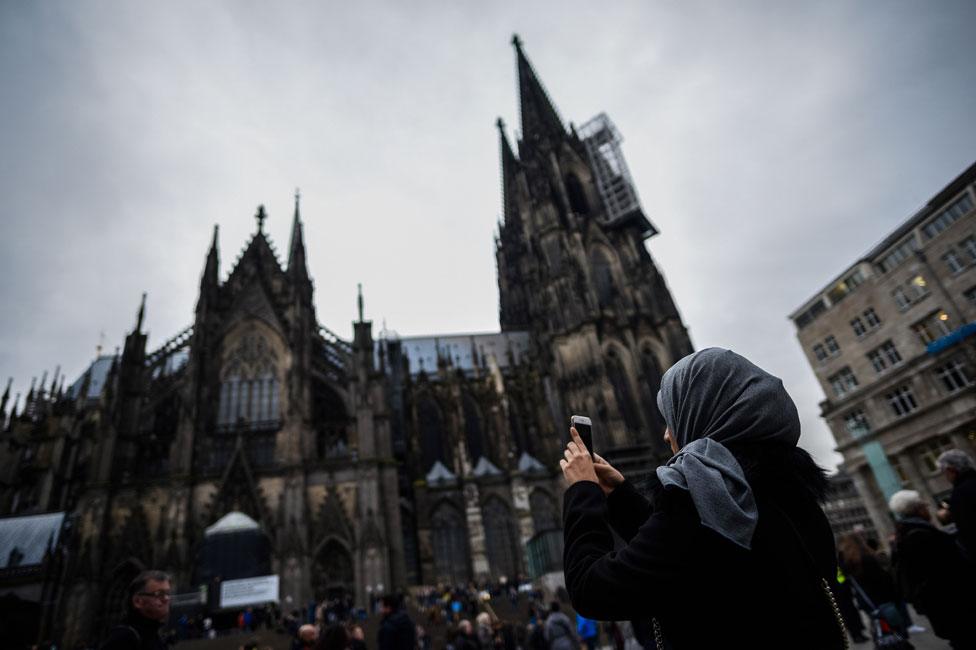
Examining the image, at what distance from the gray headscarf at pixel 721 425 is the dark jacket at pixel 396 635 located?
18.2 feet

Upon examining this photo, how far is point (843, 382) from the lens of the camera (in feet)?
103

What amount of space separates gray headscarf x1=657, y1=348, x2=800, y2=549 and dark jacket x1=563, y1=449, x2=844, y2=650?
0.05 metres

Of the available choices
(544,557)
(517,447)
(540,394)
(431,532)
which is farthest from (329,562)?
(540,394)

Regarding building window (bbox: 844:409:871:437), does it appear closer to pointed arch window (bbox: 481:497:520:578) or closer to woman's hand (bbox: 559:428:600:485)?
pointed arch window (bbox: 481:497:520:578)

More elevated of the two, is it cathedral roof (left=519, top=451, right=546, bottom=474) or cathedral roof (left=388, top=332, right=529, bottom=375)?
cathedral roof (left=388, top=332, right=529, bottom=375)

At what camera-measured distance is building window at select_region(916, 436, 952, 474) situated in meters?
24.6

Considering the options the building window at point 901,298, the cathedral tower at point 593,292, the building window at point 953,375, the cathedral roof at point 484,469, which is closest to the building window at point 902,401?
the building window at point 953,375

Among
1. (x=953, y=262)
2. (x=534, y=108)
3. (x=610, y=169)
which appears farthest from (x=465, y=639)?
(x=534, y=108)

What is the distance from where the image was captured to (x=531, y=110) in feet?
154

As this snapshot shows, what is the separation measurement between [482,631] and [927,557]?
7812mm

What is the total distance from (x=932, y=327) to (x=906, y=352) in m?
1.68

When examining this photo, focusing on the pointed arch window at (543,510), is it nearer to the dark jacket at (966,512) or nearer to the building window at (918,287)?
the building window at (918,287)

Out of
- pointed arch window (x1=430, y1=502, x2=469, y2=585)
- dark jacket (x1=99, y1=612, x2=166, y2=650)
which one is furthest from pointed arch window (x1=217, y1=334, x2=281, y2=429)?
dark jacket (x1=99, y1=612, x2=166, y2=650)

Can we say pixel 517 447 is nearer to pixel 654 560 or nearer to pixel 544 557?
pixel 544 557
